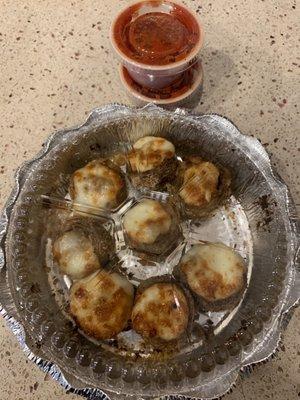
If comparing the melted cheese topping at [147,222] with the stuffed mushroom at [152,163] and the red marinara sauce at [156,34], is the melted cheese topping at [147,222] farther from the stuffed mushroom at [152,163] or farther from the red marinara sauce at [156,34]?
the red marinara sauce at [156,34]

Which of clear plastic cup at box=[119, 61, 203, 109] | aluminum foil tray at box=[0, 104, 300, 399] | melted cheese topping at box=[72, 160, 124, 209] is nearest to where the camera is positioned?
aluminum foil tray at box=[0, 104, 300, 399]

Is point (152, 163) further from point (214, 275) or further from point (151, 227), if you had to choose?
point (214, 275)

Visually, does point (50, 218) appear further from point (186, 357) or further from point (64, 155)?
point (186, 357)

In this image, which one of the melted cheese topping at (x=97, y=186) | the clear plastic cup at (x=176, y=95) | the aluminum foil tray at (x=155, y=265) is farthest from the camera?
the clear plastic cup at (x=176, y=95)

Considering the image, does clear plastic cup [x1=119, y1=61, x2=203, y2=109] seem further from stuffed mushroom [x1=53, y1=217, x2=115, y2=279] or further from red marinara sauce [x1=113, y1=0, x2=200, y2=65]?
stuffed mushroom [x1=53, y1=217, x2=115, y2=279]

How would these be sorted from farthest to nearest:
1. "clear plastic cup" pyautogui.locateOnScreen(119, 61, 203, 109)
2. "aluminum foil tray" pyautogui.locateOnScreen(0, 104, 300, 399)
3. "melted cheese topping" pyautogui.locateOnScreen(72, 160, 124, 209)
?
"clear plastic cup" pyautogui.locateOnScreen(119, 61, 203, 109) < "melted cheese topping" pyautogui.locateOnScreen(72, 160, 124, 209) < "aluminum foil tray" pyautogui.locateOnScreen(0, 104, 300, 399)

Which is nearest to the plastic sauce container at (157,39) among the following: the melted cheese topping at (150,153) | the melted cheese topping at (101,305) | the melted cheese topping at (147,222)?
the melted cheese topping at (150,153)

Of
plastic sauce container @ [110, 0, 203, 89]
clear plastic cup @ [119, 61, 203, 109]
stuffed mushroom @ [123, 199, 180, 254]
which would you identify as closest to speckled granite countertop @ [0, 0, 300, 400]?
clear plastic cup @ [119, 61, 203, 109]
